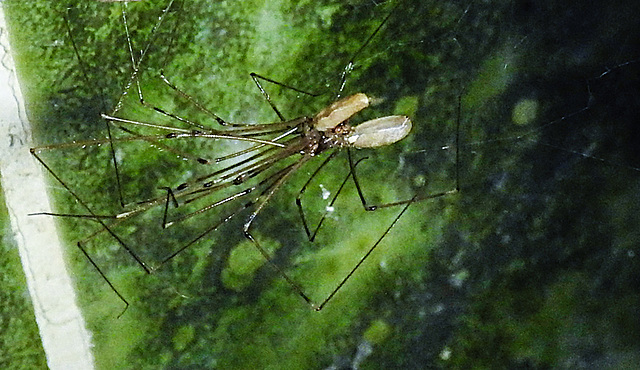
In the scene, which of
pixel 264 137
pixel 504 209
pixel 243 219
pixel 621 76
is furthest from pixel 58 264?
pixel 621 76

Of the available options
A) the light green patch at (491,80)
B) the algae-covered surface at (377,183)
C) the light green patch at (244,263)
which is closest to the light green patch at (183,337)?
the algae-covered surface at (377,183)

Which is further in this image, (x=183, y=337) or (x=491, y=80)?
(x=183, y=337)

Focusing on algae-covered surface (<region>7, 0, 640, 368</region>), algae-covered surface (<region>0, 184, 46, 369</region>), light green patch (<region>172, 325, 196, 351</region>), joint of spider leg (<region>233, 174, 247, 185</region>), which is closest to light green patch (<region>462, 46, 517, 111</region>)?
algae-covered surface (<region>7, 0, 640, 368</region>)

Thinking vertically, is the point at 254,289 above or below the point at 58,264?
below

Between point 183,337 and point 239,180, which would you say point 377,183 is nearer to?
point 239,180

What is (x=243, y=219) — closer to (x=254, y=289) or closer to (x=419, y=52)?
(x=254, y=289)

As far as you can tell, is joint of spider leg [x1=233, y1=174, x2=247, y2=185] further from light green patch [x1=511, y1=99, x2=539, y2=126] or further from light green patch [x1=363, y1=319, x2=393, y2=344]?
light green patch [x1=511, y1=99, x2=539, y2=126]

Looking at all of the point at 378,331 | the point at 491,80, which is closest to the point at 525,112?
the point at 491,80

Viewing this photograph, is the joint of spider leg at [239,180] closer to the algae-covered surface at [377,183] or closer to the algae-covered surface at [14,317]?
the algae-covered surface at [377,183]
